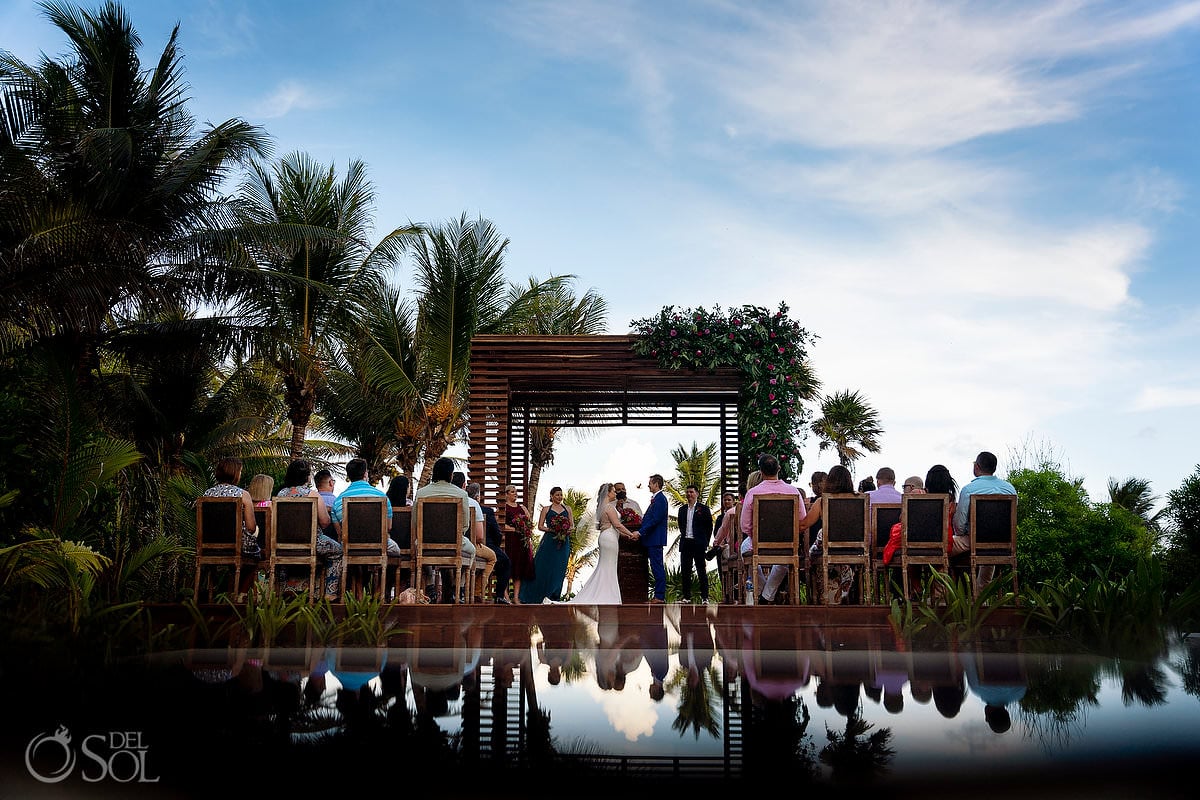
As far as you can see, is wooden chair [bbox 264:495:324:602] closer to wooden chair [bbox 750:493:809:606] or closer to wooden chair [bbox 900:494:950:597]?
wooden chair [bbox 750:493:809:606]

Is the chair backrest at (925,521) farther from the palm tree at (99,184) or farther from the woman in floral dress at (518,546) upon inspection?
the palm tree at (99,184)

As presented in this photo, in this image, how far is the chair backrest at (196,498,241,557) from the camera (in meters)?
9.20

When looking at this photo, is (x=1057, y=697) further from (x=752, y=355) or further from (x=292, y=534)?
(x=752, y=355)

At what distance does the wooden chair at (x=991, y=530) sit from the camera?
8930 mm

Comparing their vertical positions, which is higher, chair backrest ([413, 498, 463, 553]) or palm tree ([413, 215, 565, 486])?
palm tree ([413, 215, 565, 486])

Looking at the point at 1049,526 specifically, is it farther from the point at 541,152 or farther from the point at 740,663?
the point at 740,663

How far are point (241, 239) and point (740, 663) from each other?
38.6 feet

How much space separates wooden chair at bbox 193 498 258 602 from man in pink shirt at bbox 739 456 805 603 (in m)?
4.40

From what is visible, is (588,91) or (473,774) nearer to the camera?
(473,774)

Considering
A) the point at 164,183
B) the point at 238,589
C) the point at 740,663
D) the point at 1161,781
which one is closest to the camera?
the point at 1161,781

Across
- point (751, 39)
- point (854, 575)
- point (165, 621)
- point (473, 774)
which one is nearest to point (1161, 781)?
point (473, 774)

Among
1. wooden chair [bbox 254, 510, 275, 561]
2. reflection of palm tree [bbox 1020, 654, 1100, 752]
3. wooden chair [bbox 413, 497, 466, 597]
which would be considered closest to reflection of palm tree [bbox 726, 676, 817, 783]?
reflection of palm tree [bbox 1020, 654, 1100, 752]

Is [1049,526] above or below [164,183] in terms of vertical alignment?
below

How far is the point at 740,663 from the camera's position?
678cm
